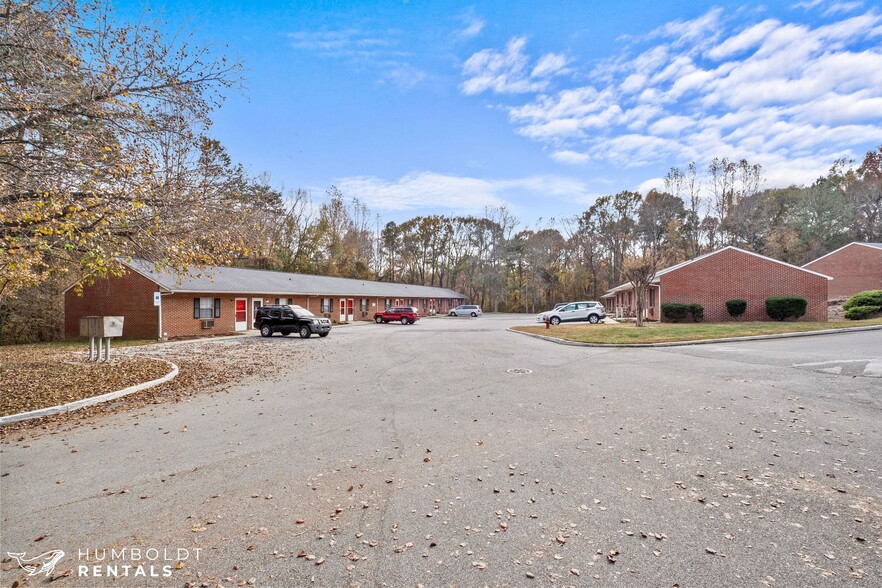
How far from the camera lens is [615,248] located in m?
58.4

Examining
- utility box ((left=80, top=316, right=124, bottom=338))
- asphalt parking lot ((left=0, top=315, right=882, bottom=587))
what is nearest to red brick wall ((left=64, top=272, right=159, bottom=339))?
utility box ((left=80, top=316, right=124, bottom=338))

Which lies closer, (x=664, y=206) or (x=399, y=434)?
(x=399, y=434)

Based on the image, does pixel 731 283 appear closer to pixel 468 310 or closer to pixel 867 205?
pixel 468 310

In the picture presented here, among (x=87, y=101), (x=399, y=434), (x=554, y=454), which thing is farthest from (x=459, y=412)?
(x=87, y=101)

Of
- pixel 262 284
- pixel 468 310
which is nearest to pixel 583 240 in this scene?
pixel 468 310

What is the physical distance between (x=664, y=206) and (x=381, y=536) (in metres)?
58.9

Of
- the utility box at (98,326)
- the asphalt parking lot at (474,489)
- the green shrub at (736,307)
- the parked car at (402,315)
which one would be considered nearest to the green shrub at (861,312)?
the green shrub at (736,307)

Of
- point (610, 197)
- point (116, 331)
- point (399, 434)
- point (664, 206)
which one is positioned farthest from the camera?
point (610, 197)

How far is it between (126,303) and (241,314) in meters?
6.06

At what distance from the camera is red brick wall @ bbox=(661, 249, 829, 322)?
25.8 metres

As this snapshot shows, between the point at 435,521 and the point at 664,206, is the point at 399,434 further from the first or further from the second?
the point at 664,206

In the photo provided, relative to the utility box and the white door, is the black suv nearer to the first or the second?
the white door

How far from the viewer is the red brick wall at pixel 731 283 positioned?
84.5 feet

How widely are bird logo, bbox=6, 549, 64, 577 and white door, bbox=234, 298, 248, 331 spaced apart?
25.8m
